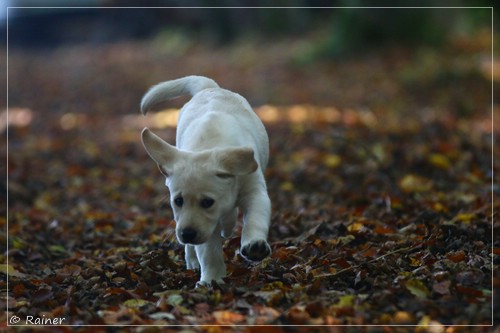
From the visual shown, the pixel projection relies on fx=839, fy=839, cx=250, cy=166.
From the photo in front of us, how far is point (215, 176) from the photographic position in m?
5.48

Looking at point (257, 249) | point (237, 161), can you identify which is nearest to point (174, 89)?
point (237, 161)

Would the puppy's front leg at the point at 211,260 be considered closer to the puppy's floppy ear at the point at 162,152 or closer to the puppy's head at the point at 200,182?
the puppy's head at the point at 200,182

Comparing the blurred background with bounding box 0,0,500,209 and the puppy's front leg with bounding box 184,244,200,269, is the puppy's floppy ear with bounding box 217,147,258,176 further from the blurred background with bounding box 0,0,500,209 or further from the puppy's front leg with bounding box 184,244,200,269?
the blurred background with bounding box 0,0,500,209

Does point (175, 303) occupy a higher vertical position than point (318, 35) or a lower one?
higher

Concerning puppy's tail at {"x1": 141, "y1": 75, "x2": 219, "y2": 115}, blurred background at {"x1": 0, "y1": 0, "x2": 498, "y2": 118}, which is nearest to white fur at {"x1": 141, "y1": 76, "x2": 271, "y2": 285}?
puppy's tail at {"x1": 141, "y1": 75, "x2": 219, "y2": 115}

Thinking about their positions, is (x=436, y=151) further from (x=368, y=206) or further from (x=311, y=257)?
(x=311, y=257)

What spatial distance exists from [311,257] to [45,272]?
2.21 m

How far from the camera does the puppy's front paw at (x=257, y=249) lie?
5371 millimetres

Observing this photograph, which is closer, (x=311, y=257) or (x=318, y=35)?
(x=311, y=257)

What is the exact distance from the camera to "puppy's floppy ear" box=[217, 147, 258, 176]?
18.0 ft

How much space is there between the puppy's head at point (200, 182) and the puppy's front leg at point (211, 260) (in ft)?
0.68

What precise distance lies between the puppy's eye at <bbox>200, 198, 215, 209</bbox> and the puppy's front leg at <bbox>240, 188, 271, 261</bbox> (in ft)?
0.99

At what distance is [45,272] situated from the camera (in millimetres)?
6898

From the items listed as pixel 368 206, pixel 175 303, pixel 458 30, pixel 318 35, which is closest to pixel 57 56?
pixel 318 35
